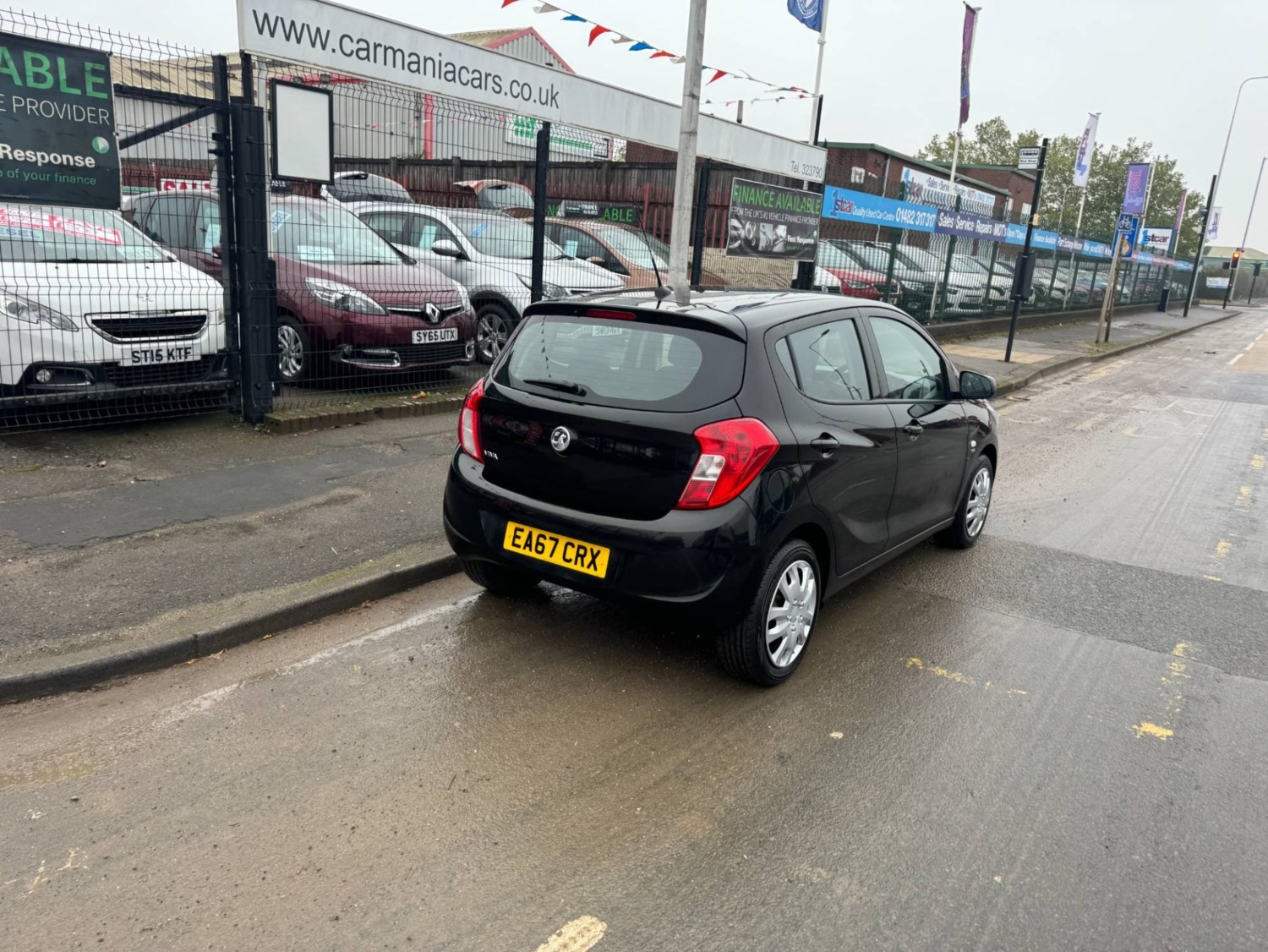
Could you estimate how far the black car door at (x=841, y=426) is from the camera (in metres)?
3.80

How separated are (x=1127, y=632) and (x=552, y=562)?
3.11 meters

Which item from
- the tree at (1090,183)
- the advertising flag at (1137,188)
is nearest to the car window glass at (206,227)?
the advertising flag at (1137,188)

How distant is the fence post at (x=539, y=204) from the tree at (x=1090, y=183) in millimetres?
62145

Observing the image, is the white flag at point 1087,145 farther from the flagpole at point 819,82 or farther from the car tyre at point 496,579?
the car tyre at point 496,579

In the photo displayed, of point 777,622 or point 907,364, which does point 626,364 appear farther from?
point 907,364

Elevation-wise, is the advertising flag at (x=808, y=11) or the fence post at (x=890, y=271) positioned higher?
the advertising flag at (x=808, y=11)

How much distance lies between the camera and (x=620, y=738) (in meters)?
3.43

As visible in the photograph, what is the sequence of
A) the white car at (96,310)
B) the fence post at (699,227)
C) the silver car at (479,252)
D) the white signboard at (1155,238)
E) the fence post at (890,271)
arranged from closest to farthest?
1. the white car at (96,310)
2. the silver car at (479,252)
3. the fence post at (699,227)
4. the fence post at (890,271)
5. the white signboard at (1155,238)

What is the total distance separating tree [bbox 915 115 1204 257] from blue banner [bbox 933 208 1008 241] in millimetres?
47161

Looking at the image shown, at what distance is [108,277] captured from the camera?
6.41 metres

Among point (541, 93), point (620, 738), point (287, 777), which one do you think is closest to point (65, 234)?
point (541, 93)

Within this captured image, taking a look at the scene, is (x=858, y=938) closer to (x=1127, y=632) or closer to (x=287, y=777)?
(x=287, y=777)

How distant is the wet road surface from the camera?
2514 mm

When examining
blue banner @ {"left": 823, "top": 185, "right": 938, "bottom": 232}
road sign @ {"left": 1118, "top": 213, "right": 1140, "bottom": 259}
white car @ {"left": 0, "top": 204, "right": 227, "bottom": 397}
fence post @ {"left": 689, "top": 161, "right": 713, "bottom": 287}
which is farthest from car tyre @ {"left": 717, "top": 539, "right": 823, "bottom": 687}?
road sign @ {"left": 1118, "top": 213, "right": 1140, "bottom": 259}
